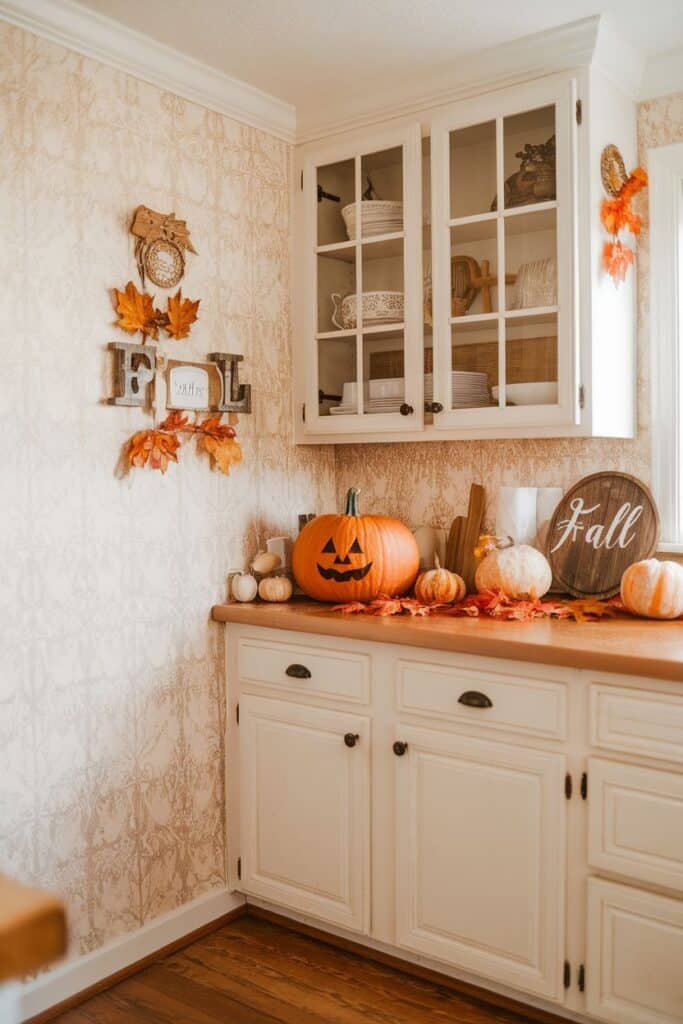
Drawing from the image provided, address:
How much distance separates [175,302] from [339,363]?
581 mm

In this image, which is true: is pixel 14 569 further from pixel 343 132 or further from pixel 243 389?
pixel 343 132

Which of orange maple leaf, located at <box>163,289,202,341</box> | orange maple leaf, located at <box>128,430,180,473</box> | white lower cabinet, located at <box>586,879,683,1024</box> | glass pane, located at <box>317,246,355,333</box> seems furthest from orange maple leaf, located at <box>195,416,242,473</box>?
white lower cabinet, located at <box>586,879,683,1024</box>

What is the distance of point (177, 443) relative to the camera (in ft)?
8.54

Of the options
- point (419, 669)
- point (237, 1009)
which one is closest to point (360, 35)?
point (419, 669)

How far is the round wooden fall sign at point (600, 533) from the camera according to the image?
2586 mm

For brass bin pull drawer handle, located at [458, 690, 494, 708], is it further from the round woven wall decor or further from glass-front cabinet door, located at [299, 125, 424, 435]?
the round woven wall decor

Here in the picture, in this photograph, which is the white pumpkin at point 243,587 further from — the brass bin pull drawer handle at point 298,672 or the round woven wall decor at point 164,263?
the round woven wall decor at point 164,263

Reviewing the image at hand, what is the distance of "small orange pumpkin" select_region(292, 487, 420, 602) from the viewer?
266 cm

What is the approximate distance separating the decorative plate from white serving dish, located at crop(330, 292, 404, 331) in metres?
0.65

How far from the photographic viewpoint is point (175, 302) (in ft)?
8.54

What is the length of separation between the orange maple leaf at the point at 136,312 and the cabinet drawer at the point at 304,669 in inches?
36.7

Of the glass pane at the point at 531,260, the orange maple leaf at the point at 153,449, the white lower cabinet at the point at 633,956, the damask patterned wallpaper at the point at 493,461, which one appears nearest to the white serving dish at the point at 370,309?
the glass pane at the point at 531,260

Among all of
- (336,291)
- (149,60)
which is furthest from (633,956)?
(149,60)

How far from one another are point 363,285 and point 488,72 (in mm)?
684
